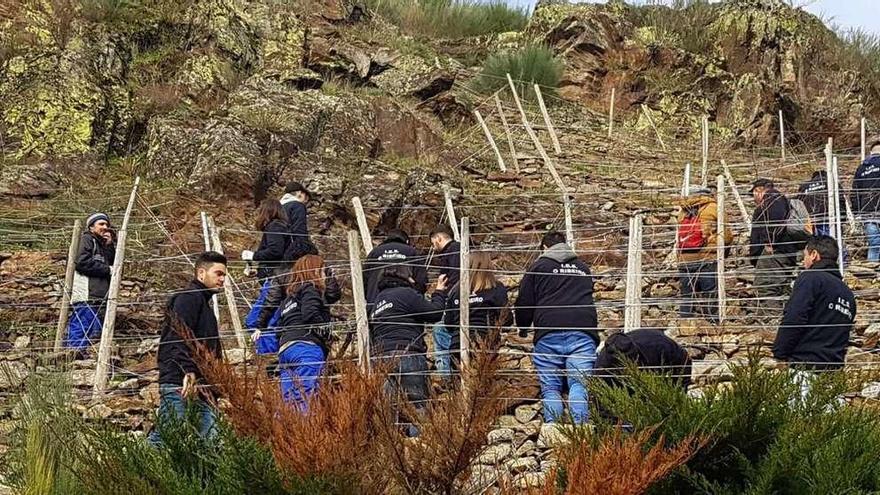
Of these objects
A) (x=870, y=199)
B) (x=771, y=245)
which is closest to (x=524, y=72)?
(x=870, y=199)

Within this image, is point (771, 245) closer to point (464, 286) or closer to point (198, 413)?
point (464, 286)

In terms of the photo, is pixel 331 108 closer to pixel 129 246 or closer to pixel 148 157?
pixel 148 157

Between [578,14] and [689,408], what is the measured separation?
62.0ft

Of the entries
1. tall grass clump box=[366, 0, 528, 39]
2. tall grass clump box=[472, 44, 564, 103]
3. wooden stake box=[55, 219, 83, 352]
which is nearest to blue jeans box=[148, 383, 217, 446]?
wooden stake box=[55, 219, 83, 352]

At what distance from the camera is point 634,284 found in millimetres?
8656

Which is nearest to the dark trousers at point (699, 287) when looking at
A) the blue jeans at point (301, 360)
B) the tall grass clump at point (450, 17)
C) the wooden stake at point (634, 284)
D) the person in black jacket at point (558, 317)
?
the wooden stake at point (634, 284)

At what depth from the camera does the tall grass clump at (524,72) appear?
2108 cm

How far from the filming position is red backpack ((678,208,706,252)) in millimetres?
10727

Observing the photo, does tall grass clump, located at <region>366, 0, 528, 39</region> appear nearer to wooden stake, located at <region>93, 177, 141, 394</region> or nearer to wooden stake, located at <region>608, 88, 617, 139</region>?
wooden stake, located at <region>608, 88, 617, 139</region>

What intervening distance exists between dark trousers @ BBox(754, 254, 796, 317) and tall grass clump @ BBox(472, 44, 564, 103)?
35.1 ft

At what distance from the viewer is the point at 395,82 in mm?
19422

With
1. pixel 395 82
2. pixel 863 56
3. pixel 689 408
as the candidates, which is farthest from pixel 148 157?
pixel 863 56

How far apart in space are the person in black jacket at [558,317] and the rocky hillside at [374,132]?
0.45 meters

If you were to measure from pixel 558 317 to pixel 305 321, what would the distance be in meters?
1.71
